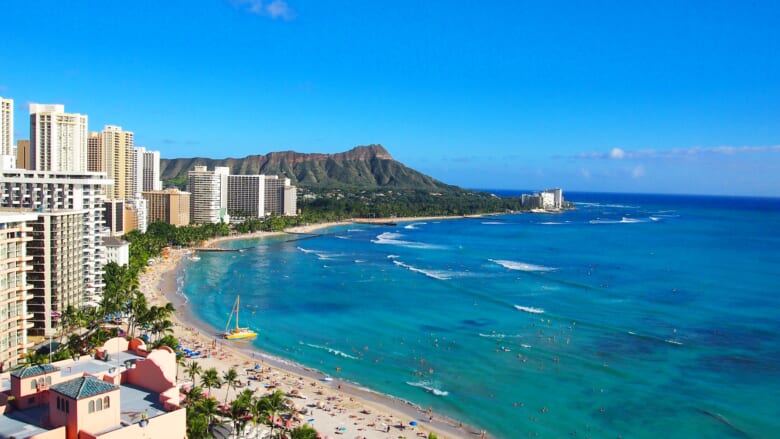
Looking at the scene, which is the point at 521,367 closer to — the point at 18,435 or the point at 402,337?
the point at 402,337

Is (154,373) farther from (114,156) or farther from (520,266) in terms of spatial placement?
(114,156)

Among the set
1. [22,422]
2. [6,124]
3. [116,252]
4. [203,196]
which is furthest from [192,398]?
[203,196]

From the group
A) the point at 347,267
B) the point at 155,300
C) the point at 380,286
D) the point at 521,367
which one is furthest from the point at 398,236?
the point at 521,367

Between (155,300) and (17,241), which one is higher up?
(17,241)

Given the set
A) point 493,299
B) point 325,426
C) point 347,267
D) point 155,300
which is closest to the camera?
point 325,426

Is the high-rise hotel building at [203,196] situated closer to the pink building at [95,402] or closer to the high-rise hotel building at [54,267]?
the high-rise hotel building at [54,267]

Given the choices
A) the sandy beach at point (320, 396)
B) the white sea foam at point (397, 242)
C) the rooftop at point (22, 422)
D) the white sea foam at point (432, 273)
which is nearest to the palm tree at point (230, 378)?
the sandy beach at point (320, 396)
